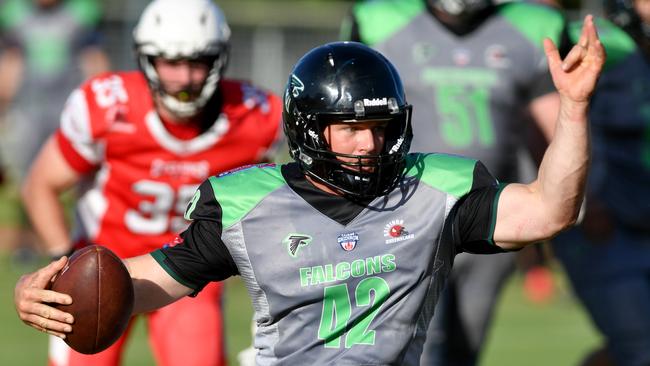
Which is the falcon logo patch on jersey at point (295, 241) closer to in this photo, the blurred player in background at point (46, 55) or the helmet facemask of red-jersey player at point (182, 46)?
the helmet facemask of red-jersey player at point (182, 46)

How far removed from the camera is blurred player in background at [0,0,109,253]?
1146cm

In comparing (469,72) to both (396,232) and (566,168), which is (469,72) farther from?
(566,168)

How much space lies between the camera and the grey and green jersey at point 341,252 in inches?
159

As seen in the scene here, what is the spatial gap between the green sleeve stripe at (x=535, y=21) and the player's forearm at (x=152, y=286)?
2.53m

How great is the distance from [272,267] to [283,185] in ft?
0.90

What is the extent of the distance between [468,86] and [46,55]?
669cm

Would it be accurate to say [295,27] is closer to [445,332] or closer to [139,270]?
[445,332]

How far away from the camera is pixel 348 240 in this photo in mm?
4062

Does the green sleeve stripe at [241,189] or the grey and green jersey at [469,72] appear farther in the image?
the grey and green jersey at [469,72]

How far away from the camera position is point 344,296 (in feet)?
13.3

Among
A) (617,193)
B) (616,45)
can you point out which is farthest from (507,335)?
(616,45)

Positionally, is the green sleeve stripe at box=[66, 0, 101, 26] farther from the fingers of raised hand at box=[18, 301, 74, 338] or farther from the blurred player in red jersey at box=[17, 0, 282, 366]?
the fingers of raised hand at box=[18, 301, 74, 338]

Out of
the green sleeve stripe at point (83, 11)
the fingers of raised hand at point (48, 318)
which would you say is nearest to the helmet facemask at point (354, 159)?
the fingers of raised hand at point (48, 318)

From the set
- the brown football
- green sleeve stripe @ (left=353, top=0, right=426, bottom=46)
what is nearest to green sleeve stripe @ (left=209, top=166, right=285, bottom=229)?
the brown football
